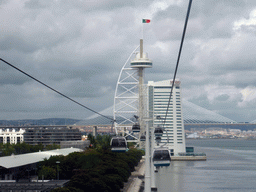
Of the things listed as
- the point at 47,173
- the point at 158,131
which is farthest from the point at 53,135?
the point at 158,131

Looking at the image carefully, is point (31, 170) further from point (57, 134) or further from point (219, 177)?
point (57, 134)

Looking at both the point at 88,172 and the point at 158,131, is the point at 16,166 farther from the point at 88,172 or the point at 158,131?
the point at 158,131

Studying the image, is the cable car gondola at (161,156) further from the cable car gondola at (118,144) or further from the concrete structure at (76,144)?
the concrete structure at (76,144)

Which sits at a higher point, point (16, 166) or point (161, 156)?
point (161, 156)

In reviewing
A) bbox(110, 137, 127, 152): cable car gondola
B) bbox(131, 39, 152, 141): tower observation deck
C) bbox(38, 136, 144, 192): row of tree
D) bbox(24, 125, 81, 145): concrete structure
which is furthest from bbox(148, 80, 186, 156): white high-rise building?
bbox(110, 137, 127, 152): cable car gondola

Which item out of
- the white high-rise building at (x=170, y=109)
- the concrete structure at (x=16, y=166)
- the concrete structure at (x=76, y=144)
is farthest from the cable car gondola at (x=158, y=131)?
the white high-rise building at (x=170, y=109)

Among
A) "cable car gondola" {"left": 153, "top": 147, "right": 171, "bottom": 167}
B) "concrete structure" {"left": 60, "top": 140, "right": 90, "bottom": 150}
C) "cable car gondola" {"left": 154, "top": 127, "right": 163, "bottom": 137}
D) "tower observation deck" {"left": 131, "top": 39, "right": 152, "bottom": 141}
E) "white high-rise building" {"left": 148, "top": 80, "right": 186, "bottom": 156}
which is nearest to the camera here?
"cable car gondola" {"left": 153, "top": 147, "right": 171, "bottom": 167}

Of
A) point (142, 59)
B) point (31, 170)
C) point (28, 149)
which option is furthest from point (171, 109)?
point (31, 170)

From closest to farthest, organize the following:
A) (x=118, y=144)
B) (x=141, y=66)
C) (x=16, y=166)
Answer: (x=118, y=144) < (x=16, y=166) < (x=141, y=66)

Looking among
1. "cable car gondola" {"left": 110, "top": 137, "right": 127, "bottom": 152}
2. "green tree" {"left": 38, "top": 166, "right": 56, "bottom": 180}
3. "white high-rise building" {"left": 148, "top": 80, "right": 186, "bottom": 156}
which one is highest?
"white high-rise building" {"left": 148, "top": 80, "right": 186, "bottom": 156}

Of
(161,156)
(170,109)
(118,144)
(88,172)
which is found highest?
(170,109)

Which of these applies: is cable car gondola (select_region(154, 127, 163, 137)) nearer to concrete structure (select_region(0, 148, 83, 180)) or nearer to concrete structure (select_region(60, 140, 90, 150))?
concrete structure (select_region(0, 148, 83, 180))

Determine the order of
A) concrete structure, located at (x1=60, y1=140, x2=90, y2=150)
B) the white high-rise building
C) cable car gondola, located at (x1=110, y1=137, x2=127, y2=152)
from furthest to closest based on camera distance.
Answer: the white high-rise building, concrete structure, located at (x1=60, y1=140, x2=90, y2=150), cable car gondola, located at (x1=110, y1=137, x2=127, y2=152)
